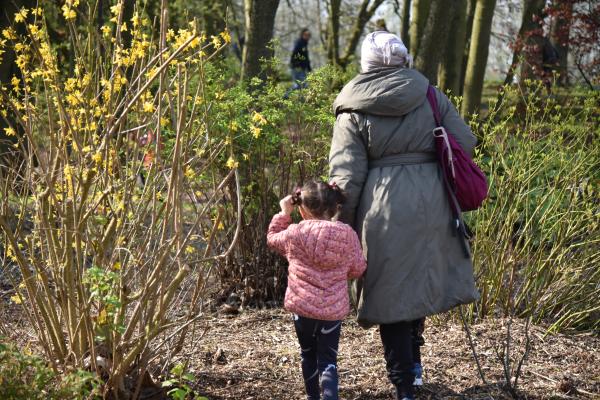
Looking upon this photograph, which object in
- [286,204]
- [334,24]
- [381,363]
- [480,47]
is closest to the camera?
[286,204]

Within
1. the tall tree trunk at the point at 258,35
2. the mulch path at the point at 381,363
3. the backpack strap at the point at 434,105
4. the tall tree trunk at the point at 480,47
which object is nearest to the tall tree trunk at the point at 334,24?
the tall tree trunk at the point at 480,47

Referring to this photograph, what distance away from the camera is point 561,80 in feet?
41.1

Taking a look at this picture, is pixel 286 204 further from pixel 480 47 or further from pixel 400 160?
pixel 480 47

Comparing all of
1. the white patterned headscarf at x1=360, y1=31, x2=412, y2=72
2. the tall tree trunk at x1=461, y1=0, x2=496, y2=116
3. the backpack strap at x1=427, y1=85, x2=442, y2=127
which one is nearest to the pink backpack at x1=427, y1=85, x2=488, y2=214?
the backpack strap at x1=427, y1=85, x2=442, y2=127

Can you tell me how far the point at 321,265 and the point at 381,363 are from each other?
1.20 meters

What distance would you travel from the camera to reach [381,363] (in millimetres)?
4617

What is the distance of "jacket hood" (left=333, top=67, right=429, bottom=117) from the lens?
370cm

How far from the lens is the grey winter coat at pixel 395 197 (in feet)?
12.1

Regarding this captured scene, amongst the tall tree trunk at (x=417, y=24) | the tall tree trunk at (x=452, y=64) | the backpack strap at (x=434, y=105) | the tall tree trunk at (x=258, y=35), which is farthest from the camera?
the tall tree trunk at (x=417, y=24)

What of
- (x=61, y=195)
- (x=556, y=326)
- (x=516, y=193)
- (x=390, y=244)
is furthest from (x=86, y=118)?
(x=556, y=326)

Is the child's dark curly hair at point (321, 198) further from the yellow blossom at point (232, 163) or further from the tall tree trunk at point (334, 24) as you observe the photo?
the tall tree trunk at point (334, 24)

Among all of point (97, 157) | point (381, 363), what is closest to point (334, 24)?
point (381, 363)

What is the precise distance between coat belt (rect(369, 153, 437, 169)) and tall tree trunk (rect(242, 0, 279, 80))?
354 centimetres

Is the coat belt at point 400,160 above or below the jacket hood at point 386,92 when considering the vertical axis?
below
